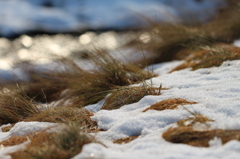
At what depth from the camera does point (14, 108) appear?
6.98 feet

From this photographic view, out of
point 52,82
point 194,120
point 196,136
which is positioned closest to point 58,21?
point 52,82

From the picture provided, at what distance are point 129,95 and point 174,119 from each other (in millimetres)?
595

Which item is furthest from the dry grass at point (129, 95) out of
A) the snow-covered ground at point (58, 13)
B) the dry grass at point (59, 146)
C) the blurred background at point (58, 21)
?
the snow-covered ground at point (58, 13)

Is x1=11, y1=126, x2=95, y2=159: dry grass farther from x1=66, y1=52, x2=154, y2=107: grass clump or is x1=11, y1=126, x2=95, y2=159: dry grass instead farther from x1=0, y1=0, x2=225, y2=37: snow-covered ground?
x1=0, y1=0, x2=225, y2=37: snow-covered ground

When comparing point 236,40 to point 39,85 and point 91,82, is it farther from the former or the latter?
point 39,85

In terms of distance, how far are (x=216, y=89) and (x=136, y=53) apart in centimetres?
231

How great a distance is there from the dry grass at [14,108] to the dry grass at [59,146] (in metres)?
0.71

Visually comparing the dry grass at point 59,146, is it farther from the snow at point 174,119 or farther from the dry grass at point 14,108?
the dry grass at point 14,108

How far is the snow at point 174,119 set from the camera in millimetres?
1195

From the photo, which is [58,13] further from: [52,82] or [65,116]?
[65,116]

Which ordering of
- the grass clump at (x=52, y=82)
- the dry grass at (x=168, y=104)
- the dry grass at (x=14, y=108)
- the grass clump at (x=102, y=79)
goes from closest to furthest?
the dry grass at (x=168, y=104) → the dry grass at (x=14, y=108) → the grass clump at (x=102, y=79) → the grass clump at (x=52, y=82)

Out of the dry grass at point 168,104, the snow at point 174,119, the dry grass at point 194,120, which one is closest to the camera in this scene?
the snow at point 174,119

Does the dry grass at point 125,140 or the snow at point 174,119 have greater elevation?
the snow at point 174,119

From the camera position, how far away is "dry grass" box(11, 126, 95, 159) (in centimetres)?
122
